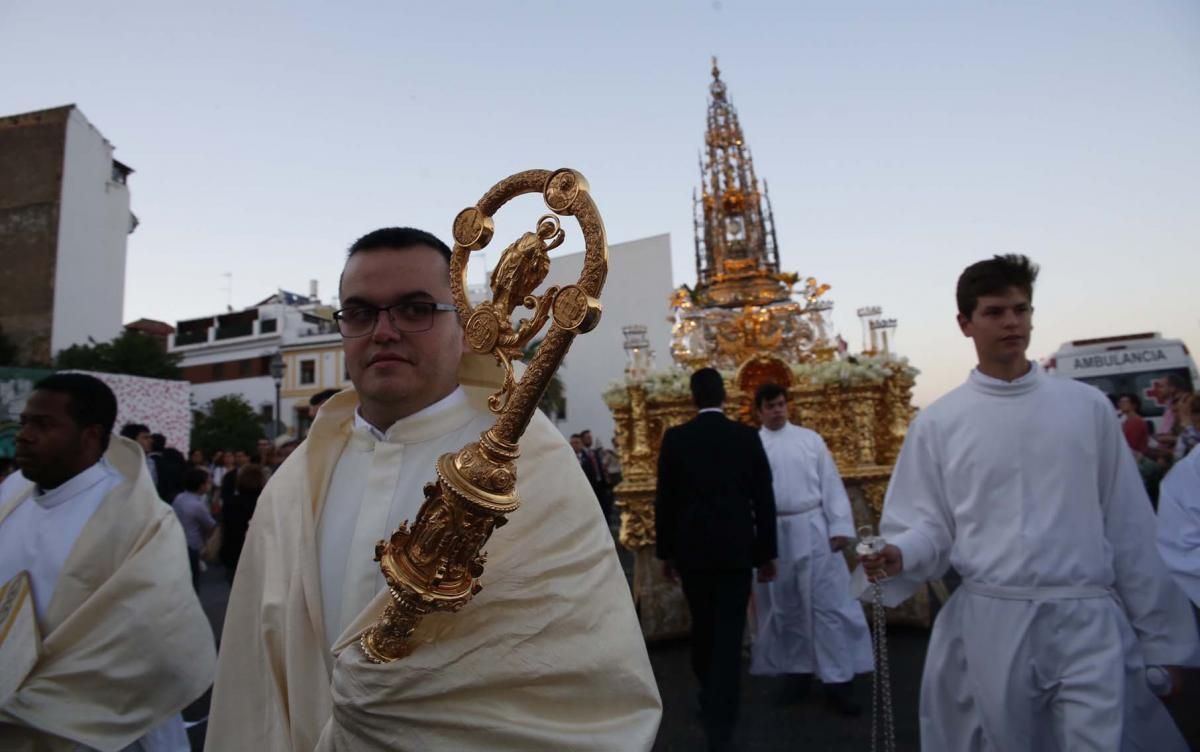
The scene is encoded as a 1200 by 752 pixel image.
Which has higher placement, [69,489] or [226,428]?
[226,428]

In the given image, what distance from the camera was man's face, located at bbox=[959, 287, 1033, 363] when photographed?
258 cm

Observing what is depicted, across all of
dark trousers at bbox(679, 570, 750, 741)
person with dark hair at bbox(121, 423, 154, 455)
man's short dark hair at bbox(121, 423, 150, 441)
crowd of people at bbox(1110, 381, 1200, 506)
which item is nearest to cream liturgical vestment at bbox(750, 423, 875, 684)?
dark trousers at bbox(679, 570, 750, 741)

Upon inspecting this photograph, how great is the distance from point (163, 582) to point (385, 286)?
5.81ft

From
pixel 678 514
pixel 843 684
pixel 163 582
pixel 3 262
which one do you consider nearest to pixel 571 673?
pixel 163 582

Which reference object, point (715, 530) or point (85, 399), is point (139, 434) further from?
point (715, 530)

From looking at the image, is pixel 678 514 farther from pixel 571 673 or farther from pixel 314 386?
pixel 314 386

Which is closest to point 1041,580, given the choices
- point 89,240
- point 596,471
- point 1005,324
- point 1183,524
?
point 1183,524

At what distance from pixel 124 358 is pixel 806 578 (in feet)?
87.6

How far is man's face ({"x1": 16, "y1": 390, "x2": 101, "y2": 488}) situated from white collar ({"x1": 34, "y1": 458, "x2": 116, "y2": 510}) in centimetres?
2

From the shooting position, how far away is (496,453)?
98cm

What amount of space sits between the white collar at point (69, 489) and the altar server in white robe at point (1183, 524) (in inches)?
150

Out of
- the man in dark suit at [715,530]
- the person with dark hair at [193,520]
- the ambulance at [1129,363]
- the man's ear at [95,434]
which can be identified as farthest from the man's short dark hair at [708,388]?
the ambulance at [1129,363]

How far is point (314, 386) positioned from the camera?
3541cm

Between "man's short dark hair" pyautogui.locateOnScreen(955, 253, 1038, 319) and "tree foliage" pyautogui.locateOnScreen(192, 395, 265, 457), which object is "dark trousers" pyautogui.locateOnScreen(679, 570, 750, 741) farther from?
"tree foliage" pyautogui.locateOnScreen(192, 395, 265, 457)
